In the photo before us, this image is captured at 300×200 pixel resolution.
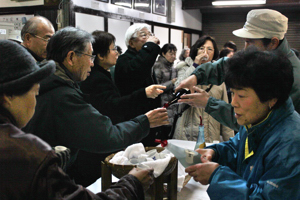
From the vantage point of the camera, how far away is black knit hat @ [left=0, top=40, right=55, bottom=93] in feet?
2.81

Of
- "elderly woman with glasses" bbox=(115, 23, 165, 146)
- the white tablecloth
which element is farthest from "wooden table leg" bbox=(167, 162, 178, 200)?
"elderly woman with glasses" bbox=(115, 23, 165, 146)

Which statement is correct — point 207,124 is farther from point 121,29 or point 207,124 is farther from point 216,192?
point 121,29

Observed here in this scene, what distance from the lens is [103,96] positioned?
221 centimetres

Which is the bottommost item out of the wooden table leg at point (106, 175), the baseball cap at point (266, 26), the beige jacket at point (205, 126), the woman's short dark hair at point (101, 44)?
the beige jacket at point (205, 126)

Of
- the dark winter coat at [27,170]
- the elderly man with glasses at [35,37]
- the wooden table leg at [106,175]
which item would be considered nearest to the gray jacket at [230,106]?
the wooden table leg at [106,175]

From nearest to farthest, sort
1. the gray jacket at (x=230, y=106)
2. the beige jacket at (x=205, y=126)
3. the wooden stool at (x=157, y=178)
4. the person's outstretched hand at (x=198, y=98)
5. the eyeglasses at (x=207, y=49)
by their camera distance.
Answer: the wooden stool at (x=157, y=178), the gray jacket at (x=230, y=106), the person's outstretched hand at (x=198, y=98), the beige jacket at (x=205, y=126), the eyeglasses at (x=207, y=49)

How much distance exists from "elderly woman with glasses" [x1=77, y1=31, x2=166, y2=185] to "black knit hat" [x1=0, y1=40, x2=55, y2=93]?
3.76 ft

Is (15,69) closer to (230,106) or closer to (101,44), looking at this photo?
(230,106)

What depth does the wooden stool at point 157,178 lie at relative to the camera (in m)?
1.38

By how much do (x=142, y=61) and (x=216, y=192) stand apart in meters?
1.63

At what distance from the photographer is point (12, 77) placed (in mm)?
865

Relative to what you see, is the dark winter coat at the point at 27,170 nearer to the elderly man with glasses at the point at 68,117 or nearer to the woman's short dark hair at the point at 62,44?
the elderly man with glasses at the point at 68,117

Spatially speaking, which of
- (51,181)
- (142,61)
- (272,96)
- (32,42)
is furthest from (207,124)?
(51,181)

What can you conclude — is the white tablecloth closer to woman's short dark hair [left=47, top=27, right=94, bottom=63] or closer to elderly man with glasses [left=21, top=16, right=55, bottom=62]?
woman's short dark hair [left=47, top=27, right=94, bottom=63]
